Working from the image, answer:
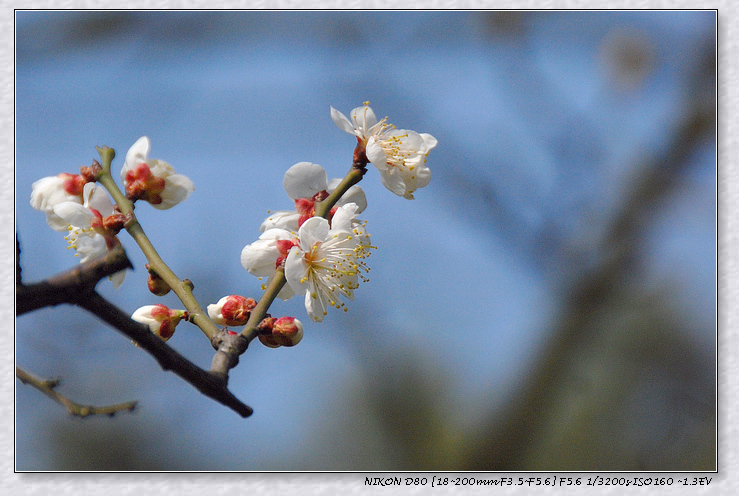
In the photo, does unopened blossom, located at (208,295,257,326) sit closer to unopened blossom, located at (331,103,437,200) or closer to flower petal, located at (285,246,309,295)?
flower petal, located at (285,246,309,295)

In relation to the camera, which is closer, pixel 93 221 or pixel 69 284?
pixel 69 284

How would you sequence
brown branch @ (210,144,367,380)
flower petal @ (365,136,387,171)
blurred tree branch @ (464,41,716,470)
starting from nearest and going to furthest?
brown branch @ (210,144,367,380)
flower petal @ (365,136,387,171)
blurred tree branch @ (464,41,716,470)

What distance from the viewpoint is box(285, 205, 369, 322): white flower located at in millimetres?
774

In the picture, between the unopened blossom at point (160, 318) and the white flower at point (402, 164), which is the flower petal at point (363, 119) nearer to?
the white flower at point (402, 164)

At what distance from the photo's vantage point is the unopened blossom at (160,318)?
794mm

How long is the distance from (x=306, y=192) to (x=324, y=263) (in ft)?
0.40

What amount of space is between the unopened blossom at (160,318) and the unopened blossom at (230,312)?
38mm

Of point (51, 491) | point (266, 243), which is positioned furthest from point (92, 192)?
point (51, 491)

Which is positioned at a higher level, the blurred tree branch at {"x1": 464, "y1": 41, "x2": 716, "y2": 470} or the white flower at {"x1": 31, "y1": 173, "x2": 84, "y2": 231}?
the white flower at {"x1": 31, "y1": 173, "x2": 84, "y2": 231}

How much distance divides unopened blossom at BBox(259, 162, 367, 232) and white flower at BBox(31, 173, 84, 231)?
24cm

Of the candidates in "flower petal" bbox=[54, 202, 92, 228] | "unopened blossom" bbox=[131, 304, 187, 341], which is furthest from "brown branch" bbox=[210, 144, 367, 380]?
Answer: "flower petal" bbox=[54, 202, 92, 228]

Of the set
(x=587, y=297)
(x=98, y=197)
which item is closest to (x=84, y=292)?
(x=98, y=197)

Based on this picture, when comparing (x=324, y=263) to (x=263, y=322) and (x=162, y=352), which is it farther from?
(x=162, y=352)

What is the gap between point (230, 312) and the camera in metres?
0.79
